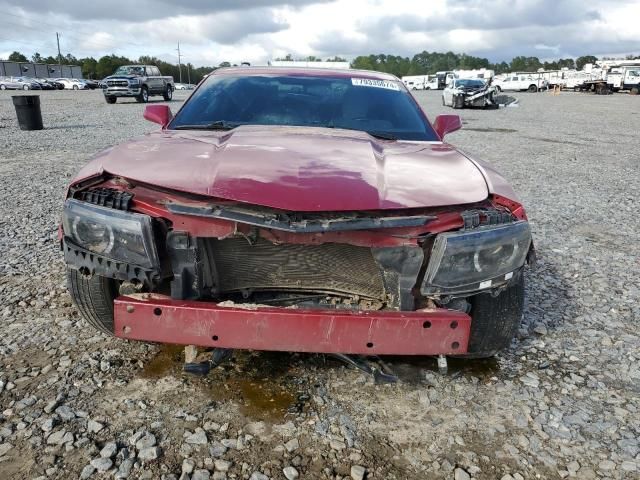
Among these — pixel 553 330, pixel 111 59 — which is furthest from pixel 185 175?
pixel 111 59

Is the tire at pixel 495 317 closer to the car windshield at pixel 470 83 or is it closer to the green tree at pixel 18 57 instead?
the car windshield at pixel 470 83

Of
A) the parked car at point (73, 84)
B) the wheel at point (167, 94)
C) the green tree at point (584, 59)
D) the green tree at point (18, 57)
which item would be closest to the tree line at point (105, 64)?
the green tree at point (18, 57)

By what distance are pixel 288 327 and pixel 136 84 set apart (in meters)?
24.7

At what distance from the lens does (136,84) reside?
78.9ft

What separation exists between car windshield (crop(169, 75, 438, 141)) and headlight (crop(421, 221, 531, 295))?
1155 mm

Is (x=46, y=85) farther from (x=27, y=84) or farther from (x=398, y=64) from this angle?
(x=398, y=64)

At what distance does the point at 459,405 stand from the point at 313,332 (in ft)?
2.70

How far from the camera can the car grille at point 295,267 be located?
7.56 feet

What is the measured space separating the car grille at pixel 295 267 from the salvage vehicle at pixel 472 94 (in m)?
24.0

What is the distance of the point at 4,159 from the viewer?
888cm

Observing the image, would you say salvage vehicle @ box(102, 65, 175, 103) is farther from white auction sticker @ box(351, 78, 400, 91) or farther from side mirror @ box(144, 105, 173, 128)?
white auction sticker @ box(351, 78, 400, 91)

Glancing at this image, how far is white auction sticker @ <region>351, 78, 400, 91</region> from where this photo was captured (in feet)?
12.0

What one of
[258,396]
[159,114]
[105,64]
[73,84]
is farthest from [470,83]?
[105,64]

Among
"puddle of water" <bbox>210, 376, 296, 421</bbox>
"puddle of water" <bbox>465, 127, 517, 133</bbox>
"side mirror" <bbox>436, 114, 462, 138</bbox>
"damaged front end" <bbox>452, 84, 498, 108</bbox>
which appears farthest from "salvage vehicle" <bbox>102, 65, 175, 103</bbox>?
"puddle of water" <bbox>210, 376, 296, 421</bbox>
